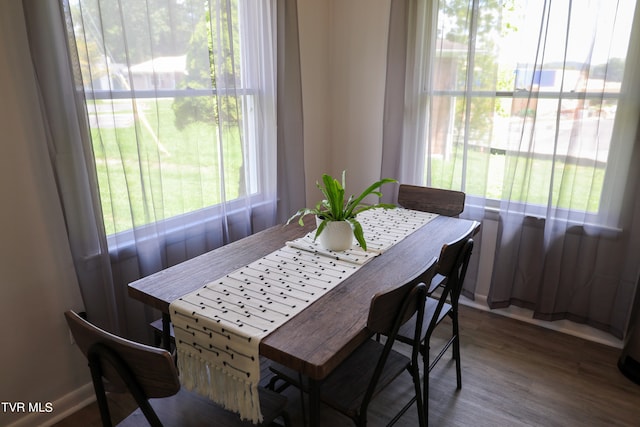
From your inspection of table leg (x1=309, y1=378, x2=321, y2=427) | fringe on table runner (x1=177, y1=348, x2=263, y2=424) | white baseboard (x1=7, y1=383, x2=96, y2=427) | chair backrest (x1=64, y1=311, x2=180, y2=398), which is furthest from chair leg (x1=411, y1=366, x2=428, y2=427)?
white baseboard (x1=7, y1=383, x2=96, y2=427)

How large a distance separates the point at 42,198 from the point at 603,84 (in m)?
2.80

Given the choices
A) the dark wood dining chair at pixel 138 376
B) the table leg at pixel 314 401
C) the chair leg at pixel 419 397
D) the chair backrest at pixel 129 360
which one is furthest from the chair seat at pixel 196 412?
the chair leg at pixel 419 397

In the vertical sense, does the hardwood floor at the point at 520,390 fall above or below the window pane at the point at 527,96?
below

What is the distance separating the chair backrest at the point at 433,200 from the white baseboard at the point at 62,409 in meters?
1.97

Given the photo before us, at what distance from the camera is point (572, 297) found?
2531mm

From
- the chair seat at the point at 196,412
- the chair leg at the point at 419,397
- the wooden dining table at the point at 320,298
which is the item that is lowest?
the chair leg at the point at 419,397

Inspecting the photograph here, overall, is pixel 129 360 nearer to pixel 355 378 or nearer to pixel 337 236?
pixel 355 378

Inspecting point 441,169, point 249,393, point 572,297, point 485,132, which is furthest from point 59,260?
point 572,297

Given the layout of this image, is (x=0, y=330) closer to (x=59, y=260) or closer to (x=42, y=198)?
(x=59, y=260)

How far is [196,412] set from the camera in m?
1.32

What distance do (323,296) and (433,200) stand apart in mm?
1280

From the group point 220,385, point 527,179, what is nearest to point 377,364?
point 220,385

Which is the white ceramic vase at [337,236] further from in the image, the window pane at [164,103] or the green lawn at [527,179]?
the green lawn at [527,179]

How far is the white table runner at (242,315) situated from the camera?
1.21m
